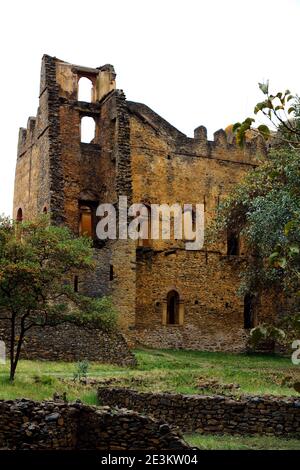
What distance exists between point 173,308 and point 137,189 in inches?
215

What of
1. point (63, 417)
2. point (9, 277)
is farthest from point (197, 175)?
point (63, 417)

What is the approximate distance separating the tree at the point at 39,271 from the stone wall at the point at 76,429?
726cm

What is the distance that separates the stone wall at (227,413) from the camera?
15391mm

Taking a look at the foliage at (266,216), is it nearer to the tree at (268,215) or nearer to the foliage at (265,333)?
the tree at (268,215)

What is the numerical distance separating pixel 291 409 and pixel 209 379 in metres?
7.10

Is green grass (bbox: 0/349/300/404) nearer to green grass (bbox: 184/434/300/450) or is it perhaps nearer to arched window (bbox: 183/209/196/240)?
green grass (bbox: 184/434/300/450)

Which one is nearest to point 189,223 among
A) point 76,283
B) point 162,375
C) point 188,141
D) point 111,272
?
point 188,141

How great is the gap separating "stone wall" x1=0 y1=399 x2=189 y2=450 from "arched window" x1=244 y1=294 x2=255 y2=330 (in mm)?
23126

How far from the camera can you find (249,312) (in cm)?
3584

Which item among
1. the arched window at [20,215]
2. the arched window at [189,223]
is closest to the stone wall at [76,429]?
the arched window at [189,223]

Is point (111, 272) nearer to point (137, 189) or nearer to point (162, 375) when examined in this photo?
point (137, 189)

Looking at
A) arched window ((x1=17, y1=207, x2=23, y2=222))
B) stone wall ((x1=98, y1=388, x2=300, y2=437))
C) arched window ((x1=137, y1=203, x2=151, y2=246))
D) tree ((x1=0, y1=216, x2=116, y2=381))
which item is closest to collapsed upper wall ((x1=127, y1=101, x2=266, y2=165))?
arched window ((x1=137, y1=203, x2=151, y2=246))
